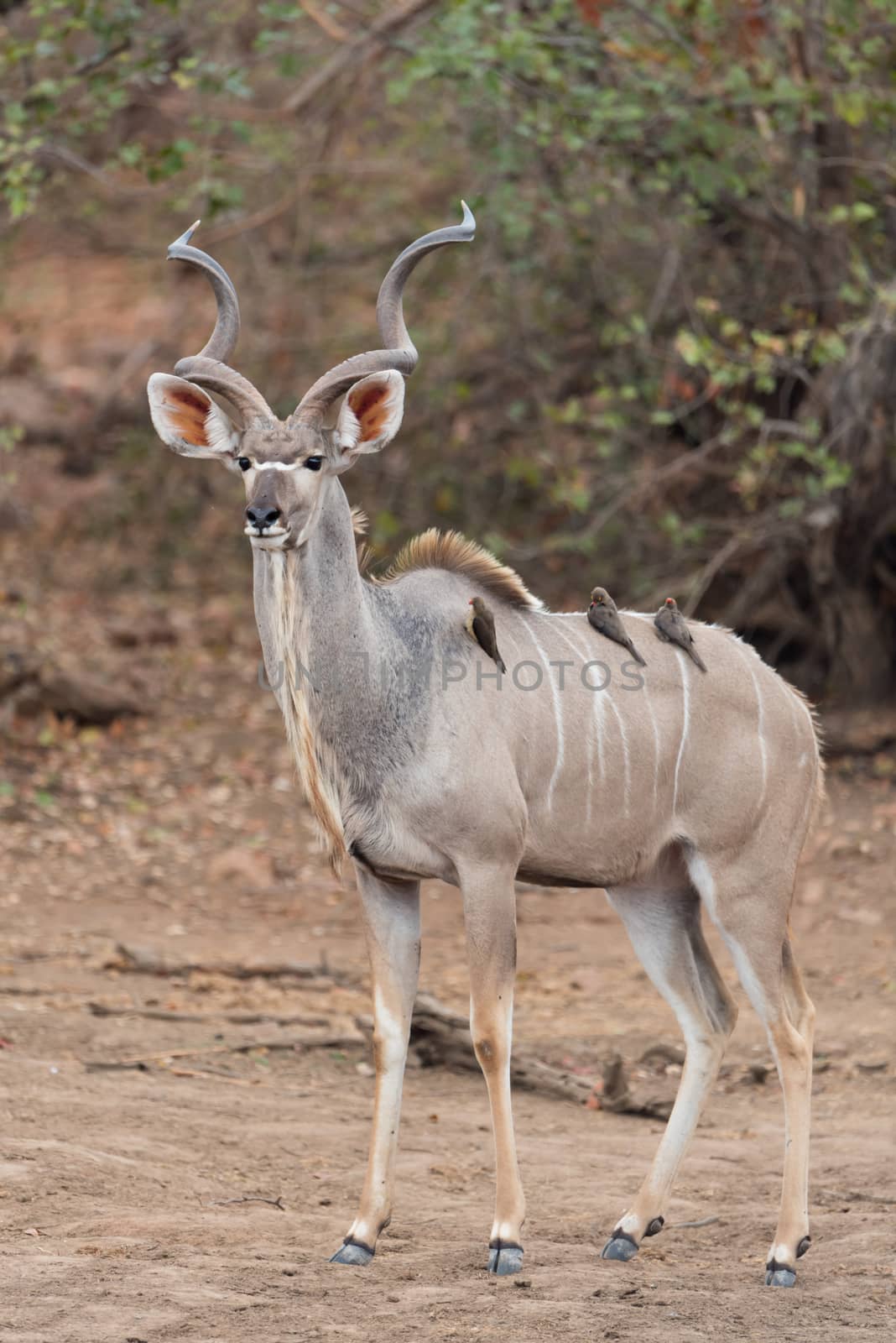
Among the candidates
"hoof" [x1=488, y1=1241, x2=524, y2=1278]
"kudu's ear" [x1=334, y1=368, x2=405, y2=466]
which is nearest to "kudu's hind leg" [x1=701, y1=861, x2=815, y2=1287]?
"hoof" [x1=488, y1=1241, x2=524, y2=1278]

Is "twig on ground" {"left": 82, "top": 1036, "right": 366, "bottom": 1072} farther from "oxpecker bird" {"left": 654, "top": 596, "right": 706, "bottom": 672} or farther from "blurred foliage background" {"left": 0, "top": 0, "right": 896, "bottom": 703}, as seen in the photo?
"blurred foliage background" {"left": 0, "top": 0, "right": 896, "bottom": 703}

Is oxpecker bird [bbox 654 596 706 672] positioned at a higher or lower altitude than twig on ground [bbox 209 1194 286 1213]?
higher

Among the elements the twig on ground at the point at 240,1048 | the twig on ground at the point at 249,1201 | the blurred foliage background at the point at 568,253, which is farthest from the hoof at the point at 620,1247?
the blurred foliage background at the point at 568,253

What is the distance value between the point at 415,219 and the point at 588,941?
18.2ft

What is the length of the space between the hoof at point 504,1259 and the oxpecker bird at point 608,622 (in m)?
1.52

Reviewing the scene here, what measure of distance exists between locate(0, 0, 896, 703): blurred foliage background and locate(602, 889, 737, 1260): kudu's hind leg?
12.4 ft

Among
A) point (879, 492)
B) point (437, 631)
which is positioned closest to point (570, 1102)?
point (437, 631)

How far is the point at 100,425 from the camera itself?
13242mm

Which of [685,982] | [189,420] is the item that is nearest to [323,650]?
[189,420]

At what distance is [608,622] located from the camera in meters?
4.47

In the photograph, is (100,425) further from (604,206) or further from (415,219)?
(604,206)

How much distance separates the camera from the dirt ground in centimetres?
362

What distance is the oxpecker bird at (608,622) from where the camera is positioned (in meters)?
4.46

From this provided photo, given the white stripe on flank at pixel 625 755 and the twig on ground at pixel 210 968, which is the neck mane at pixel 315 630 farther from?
the twig on ground at pixel 210 968
